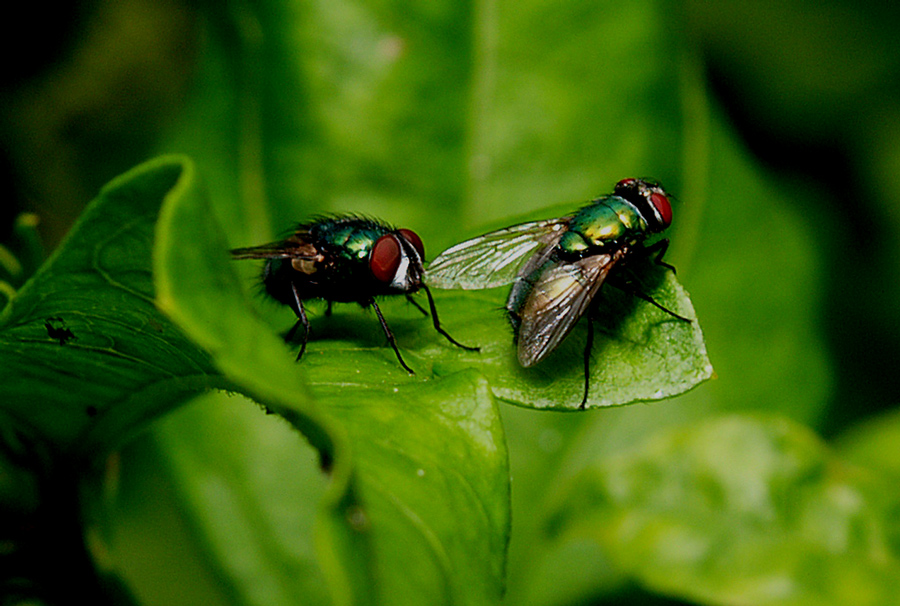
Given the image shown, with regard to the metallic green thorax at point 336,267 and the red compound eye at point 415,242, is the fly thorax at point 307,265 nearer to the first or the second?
the metallic green thorax at point 336,267

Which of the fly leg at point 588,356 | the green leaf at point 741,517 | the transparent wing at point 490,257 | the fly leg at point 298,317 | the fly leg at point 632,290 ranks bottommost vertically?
the green leaf at point 741,517

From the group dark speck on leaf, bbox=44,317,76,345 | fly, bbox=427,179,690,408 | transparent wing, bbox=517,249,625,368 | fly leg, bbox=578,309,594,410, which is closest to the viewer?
dark speck on leaf, bbox=44,317,76,345

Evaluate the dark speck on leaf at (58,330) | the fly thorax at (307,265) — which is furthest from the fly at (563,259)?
the dark speck on leaf at (58,330)

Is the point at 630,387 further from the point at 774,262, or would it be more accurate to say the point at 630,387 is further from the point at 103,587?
the point at 774,262

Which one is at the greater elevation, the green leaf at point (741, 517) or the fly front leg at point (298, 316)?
the fly front leg at point (298, 316)

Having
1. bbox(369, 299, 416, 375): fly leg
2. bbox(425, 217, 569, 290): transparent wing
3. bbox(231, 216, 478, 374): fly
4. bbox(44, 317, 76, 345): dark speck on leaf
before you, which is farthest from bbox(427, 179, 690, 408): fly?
bbox(44, 317, 76, 345): dark speck on leaf

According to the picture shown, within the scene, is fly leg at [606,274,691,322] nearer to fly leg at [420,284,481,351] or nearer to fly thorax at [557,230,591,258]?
fly thorax at [557,230,591,258]
